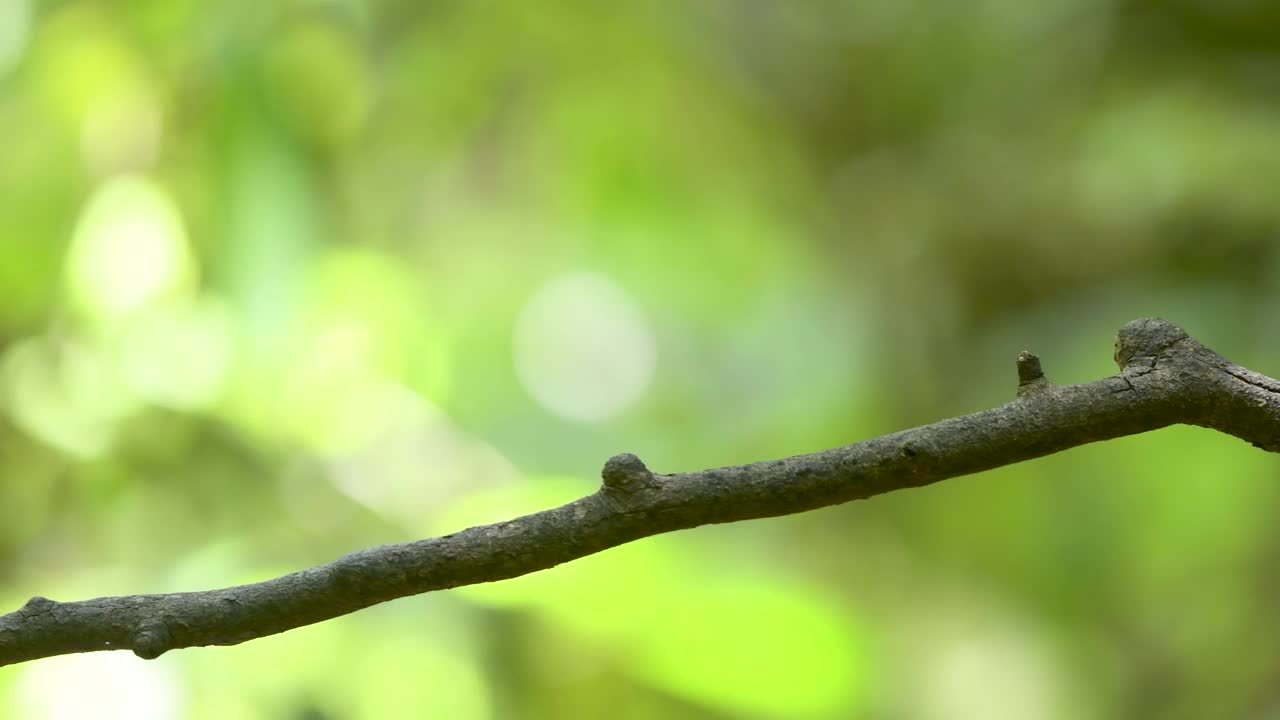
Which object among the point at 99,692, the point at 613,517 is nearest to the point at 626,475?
the point at 613,517

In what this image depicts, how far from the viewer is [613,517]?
2.36ft

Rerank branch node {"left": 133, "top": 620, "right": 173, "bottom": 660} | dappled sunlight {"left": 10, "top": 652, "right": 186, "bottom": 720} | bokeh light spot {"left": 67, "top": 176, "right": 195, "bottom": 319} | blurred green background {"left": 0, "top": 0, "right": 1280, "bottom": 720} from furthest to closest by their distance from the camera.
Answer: bokeh light spot {"left": 67, "top": 176, "right": 195, "bottom": 319} < blurred green background {"left": 0, "top": 0, "right": 1280, "bottom": 720} < dappled sunlight {"left": 10, "top": 652, "right": 186, "bottom": 720} < branch node {"left": 133, "top": 620, "right": 173, "bottom": 660}

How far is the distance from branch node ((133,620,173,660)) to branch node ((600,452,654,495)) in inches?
10.1

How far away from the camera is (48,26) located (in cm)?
280

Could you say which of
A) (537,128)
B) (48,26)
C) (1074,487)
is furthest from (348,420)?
(1074,487)

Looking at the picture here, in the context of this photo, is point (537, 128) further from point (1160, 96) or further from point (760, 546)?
point (1160, 96)

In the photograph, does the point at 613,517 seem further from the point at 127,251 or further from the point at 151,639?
the point at 127,251

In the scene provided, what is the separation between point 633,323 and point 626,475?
6.88 feet

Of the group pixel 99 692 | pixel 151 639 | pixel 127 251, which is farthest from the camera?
pixel 127 251

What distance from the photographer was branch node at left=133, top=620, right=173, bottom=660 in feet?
2.32

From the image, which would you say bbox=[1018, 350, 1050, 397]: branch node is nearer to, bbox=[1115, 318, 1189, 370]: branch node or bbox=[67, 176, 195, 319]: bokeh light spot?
bbox=[1115, 318, 1189, 370]: branch node

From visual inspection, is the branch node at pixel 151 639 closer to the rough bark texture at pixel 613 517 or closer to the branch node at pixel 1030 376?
the rough bark texture at pixel 613 517

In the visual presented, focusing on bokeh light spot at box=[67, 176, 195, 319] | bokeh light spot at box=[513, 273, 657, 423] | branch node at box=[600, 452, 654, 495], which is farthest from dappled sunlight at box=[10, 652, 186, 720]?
branch node at box=[600, 452, 654, 495]

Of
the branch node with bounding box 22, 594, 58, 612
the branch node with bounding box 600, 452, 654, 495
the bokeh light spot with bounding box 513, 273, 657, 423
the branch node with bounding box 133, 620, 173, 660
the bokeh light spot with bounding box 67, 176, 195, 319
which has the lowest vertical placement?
the branch node with bounding box 133, 620, 173, 660
